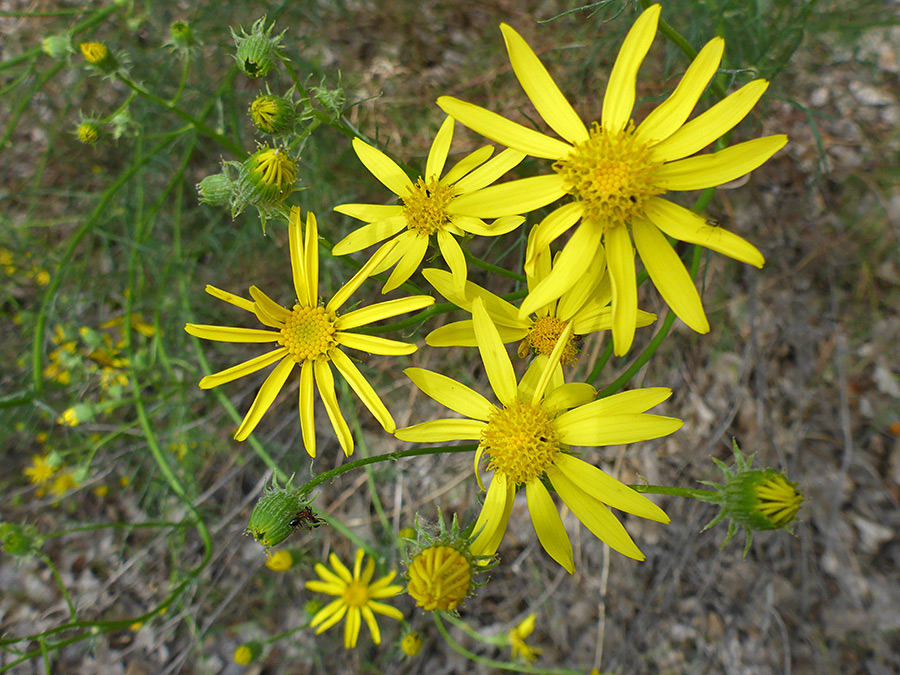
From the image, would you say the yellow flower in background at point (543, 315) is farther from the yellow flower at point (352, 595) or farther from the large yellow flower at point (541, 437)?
the yellow flower at point (352, 595)

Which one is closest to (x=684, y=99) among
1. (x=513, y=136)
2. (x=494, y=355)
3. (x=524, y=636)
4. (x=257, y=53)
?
(x=513, y=136)

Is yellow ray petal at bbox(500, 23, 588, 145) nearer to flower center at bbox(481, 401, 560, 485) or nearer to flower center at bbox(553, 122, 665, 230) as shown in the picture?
flower center at bbox(553, 122, 665, 230)

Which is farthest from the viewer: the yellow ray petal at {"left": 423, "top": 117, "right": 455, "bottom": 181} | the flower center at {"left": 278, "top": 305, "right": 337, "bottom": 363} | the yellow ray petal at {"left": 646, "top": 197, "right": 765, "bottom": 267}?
the yellow ray petal at {"left": 423, "top": 117, "right": 455, "bottom": 181}

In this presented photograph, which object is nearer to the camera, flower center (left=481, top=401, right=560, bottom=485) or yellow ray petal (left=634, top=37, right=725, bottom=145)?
yellow ray petal (left=634, top=37, right=725, bottom=145)

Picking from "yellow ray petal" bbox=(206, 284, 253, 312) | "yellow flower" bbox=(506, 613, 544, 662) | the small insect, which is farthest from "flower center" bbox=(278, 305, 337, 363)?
"yellow flower" bbox=(506, 613, 544, 662)

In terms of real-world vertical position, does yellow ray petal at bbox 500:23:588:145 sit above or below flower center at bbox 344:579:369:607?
above

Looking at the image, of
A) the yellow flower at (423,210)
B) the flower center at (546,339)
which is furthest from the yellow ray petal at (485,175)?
the flower center at (546,339)
